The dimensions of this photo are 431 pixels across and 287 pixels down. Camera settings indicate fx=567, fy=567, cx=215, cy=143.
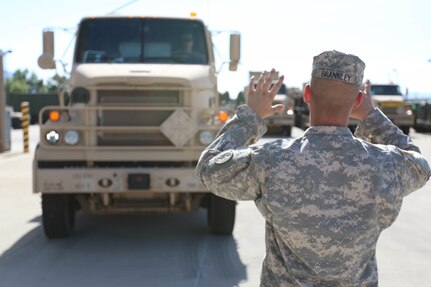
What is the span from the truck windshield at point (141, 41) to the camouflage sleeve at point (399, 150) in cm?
482

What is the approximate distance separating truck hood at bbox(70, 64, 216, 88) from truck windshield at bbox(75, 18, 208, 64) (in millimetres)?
246

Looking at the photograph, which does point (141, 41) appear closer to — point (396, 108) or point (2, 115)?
point (2, 115)

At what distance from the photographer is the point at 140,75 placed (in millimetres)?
6141

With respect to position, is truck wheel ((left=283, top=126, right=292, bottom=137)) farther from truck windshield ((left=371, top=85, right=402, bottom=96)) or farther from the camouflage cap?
the camouflage cap

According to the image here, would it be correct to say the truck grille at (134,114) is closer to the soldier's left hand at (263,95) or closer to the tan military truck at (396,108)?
the soldier's left hand at (263,95)

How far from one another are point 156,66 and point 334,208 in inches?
194

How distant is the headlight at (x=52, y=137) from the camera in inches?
232

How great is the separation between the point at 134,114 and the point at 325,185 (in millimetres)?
4447

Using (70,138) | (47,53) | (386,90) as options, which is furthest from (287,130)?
(70,138)

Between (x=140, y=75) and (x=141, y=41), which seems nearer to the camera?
(x=140, y=75)

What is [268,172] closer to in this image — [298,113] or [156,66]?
[156,66]

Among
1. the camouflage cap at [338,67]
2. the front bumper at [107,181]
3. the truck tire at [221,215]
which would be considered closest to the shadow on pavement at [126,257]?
the truck tire at [221,215]

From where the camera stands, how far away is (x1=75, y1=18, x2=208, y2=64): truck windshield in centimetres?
685

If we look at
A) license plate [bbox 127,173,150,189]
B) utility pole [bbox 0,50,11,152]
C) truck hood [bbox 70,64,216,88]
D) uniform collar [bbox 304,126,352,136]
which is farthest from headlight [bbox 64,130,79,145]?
utility pole [bbox 0,50,11,152]
